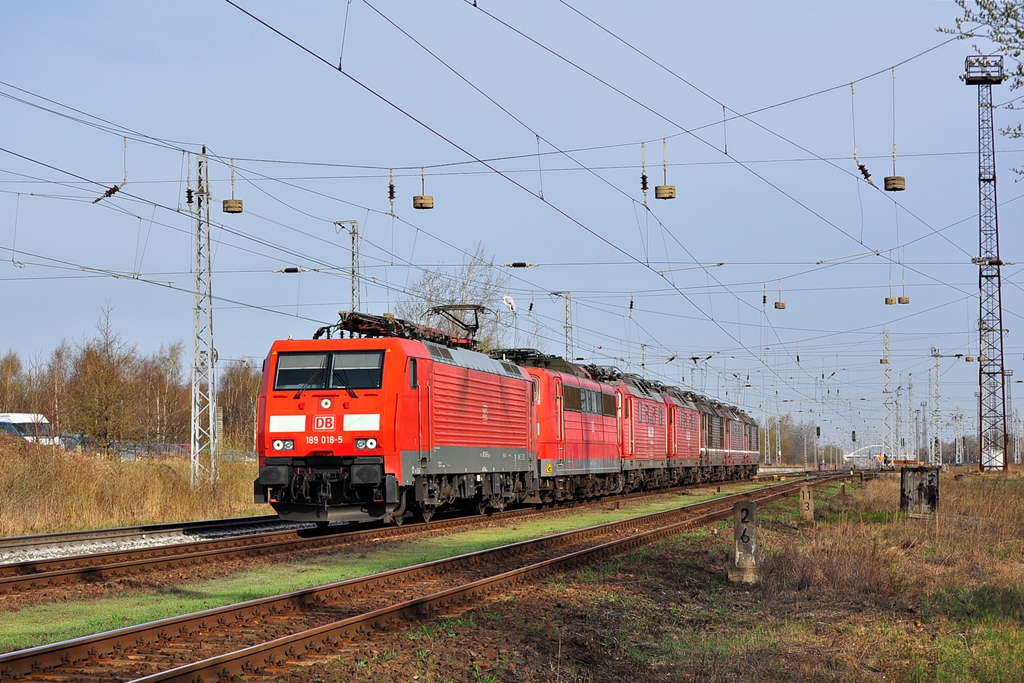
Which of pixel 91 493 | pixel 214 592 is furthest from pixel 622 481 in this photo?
pixel 214 592

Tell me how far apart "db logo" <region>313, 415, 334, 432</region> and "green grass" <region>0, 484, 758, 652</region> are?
2.46 meters

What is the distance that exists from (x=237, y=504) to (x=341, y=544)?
1133 cm

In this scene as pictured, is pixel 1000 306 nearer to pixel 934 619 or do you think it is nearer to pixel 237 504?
pixel 237 504

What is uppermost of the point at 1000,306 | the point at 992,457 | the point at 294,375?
the point at 1000,306

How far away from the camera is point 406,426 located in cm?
2016

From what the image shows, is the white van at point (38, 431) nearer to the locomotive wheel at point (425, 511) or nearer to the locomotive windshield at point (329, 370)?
the locomotive windshield at point (329, 370)

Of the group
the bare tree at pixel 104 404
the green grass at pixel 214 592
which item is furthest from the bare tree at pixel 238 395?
the green grass at pixel 214 592

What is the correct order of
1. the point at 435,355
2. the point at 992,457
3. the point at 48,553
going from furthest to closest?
the point at 992,457 < the point at 435,355 < the point at 48,553

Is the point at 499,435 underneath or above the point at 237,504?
above

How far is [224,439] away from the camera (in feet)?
102

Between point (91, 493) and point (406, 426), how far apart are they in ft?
30.9

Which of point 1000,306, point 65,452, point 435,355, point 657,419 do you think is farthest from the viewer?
point 1000,306

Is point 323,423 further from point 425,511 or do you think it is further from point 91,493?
point 91,493

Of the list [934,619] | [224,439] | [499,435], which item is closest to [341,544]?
[499,435]
